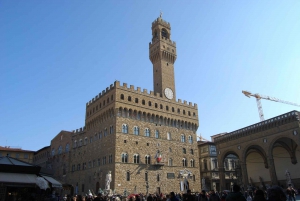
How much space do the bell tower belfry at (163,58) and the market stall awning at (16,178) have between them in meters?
29.1

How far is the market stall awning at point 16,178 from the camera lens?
46.8 ft

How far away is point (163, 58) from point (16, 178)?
33.6 meters

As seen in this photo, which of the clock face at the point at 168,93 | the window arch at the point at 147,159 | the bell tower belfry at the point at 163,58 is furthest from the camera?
the bell tower belfry at the point at 163,58

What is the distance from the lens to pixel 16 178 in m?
14.8

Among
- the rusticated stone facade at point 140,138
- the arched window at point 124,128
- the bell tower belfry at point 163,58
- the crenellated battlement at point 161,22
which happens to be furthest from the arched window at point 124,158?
the crenellated battlement at point 161,22

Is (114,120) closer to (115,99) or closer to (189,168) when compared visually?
(115,99)

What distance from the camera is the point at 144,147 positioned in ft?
124

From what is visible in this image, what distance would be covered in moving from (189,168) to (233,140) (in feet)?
29.5

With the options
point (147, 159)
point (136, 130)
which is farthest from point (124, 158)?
point (136, 130)

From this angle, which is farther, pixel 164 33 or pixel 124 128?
pixel 164 33

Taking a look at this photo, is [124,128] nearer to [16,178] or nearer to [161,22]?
[161,22]

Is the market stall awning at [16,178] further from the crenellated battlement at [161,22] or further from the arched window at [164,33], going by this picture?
the crenellated battlement at [161,22]

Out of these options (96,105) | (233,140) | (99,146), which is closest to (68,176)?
(99,146)

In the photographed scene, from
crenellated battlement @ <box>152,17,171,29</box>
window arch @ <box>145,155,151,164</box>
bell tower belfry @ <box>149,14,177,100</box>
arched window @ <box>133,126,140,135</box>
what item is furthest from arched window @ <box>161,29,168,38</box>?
window arch @ <box>145,155,151,164</box>
